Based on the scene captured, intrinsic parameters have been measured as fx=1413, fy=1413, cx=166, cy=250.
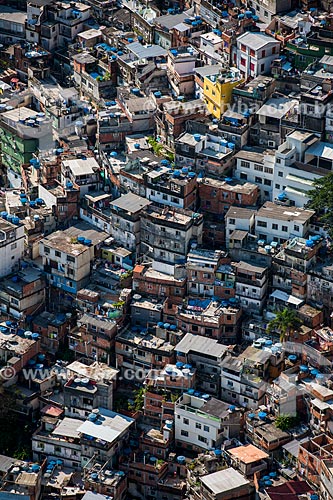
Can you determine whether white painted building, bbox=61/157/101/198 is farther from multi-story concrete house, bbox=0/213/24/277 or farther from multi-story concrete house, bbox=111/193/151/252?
multi-story concrete house, bbox=0/213/24/277

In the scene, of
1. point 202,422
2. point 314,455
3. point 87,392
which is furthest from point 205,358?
point 314,455

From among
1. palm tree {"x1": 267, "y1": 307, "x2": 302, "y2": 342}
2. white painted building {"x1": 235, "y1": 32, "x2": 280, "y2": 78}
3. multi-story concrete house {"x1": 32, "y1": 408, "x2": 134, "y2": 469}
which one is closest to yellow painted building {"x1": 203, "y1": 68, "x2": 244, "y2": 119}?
white painted building {"x1": 235, "y1": 32, "x2": 280, "y2": 78}

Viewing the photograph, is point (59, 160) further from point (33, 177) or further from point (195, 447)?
point (195, 447)

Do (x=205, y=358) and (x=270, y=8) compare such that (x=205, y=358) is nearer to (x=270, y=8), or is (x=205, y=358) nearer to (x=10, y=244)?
(x=10, y=244)

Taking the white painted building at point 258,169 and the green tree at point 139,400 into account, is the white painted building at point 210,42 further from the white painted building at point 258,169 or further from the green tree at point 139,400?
the green tree at point 139,400

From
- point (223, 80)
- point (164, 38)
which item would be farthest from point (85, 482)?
point (164, 38)
